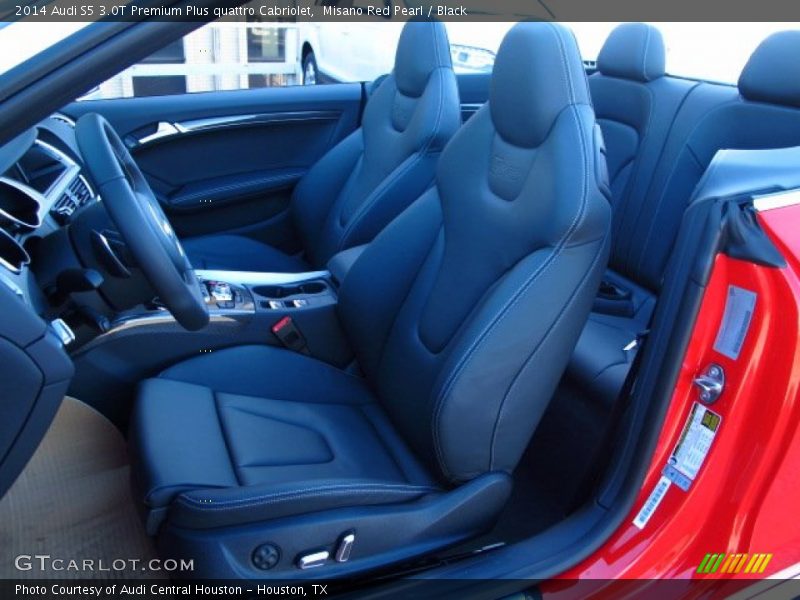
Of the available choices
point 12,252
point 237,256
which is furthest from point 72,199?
point 237,256

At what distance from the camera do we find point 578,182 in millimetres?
1227

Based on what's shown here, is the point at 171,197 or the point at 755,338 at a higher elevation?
the point at 755,338

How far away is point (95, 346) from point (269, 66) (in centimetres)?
294

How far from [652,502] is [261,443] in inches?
28.2

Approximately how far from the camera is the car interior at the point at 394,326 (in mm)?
1217

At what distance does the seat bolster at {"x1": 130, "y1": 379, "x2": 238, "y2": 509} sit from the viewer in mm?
1301

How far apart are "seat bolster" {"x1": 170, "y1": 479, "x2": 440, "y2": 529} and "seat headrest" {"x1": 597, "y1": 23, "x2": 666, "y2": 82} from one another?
178 cm

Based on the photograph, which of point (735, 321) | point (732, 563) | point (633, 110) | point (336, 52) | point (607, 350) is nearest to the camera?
point (735, 321)

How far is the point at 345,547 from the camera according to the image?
4.01 ft

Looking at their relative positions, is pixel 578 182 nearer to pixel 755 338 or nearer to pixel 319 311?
pixel 755 338

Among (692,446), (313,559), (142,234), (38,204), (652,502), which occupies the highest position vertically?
(142,234)

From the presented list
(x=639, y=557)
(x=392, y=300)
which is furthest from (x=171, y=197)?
(x=639, y=557)

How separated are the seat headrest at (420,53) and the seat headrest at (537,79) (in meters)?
0.85

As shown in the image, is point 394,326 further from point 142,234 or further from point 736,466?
point 736,466
